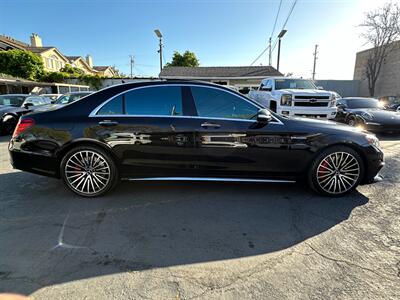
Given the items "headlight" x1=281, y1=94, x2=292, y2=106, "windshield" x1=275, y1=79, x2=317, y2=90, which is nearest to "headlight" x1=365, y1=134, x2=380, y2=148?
"headlight" x1=281, y1=94, x2=292, y2=106

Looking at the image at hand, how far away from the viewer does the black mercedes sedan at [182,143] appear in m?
3.50

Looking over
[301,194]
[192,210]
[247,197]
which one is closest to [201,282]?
[192,210]

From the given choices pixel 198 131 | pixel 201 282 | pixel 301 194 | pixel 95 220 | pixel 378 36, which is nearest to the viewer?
pixel 201 282

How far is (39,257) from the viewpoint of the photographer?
2336mm

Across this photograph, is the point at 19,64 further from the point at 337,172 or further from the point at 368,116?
the point at 337,172

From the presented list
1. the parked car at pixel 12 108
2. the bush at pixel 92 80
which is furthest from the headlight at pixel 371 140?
the bush at pixel 92 80

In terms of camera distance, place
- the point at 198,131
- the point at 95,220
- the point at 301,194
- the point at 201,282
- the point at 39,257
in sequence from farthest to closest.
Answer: the point at 301,194 → the point at 198,131 → the point at 95,220 → the point at 39,257 → the point at 201,282

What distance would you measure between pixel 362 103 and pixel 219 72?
2017cm

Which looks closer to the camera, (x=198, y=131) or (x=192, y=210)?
(x=192, y=210)

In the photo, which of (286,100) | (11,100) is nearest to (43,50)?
(11,100)

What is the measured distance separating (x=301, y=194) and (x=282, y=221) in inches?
38.6

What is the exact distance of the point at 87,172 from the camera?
11.8 ft

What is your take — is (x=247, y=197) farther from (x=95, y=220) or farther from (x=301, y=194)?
(x=95, y=220)

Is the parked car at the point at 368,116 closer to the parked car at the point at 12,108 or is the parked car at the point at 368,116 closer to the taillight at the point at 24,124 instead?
the taillight at the point at 24,124
